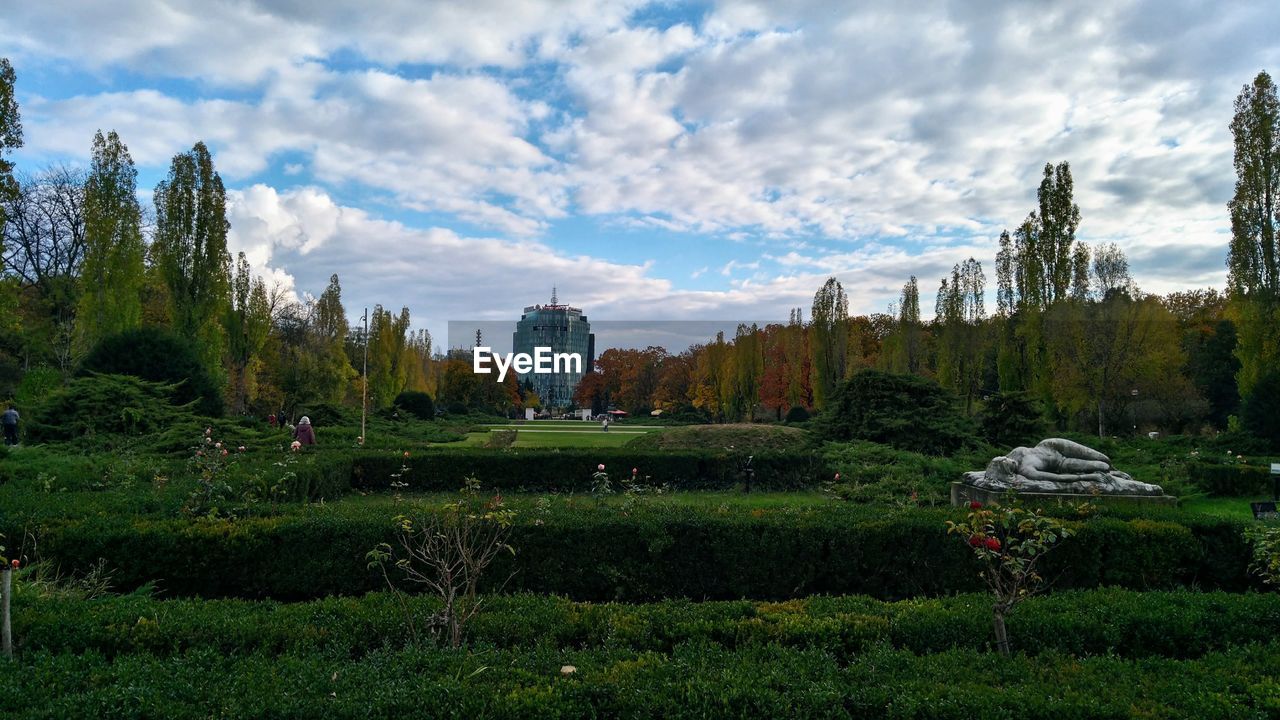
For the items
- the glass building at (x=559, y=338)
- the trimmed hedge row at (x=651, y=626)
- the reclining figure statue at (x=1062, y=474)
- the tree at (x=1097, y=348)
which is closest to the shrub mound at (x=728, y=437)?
the reclining figure statue at (x=1062, y=474)

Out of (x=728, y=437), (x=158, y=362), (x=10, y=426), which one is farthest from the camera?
(x=728, y=437)

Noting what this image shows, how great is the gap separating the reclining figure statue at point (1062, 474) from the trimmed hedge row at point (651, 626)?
16.2 ft

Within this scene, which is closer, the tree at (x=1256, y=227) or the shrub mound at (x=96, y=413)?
the shrub mound at (x=96, y=413)

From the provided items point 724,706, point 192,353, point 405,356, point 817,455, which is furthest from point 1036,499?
point 405,356

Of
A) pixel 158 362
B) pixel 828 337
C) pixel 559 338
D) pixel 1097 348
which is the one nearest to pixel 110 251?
pixel 158 362

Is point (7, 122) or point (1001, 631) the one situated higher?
point (7, 122)

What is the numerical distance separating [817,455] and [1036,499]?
5903mm

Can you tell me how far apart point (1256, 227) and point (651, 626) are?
81.5 feet

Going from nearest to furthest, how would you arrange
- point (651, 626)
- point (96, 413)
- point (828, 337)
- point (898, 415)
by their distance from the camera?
1. point (651, 626)
2. point (96, 413)
3. point (898, 415)
4. point (828, 337)

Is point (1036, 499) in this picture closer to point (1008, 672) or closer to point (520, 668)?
point (1008, 672)

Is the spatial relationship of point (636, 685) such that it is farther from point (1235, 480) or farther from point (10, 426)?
point (10, 426)

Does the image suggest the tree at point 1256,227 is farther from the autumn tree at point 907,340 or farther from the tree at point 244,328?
the tree at point 244,328

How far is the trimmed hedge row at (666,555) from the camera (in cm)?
555

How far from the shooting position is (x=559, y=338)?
4717 inches
